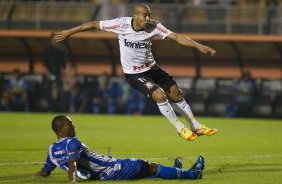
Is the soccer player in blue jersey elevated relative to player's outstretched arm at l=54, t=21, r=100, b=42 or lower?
lower

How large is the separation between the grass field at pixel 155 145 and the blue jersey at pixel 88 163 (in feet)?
0.92

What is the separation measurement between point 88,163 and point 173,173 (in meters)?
1.06

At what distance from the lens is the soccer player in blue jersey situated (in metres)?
9.20

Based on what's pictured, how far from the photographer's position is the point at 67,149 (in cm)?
916

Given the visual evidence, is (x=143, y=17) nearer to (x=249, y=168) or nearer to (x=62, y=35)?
(x=62, y=35)

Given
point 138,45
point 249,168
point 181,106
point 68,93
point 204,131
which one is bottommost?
point 68,93

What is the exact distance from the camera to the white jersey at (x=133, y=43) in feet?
39.9

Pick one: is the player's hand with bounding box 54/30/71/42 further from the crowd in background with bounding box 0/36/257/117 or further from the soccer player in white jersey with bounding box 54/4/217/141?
the crowd in background with bounding box 0/36/257/117

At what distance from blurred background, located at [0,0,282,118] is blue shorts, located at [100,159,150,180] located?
15.1m

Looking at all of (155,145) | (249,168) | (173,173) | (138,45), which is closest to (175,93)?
(138,45)

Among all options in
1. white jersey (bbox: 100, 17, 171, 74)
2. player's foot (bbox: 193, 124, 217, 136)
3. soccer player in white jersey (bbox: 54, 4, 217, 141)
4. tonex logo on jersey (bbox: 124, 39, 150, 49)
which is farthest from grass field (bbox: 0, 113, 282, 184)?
tonex logo on jersey (bbox: 124, 39, 150, 49)

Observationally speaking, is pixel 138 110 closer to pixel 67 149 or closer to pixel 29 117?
pixel 29 117

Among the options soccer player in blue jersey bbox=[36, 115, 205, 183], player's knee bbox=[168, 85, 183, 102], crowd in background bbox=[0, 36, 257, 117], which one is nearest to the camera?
soccer player in blue jersey bbox=[36, 115, 205, 183]

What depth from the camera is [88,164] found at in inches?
372
